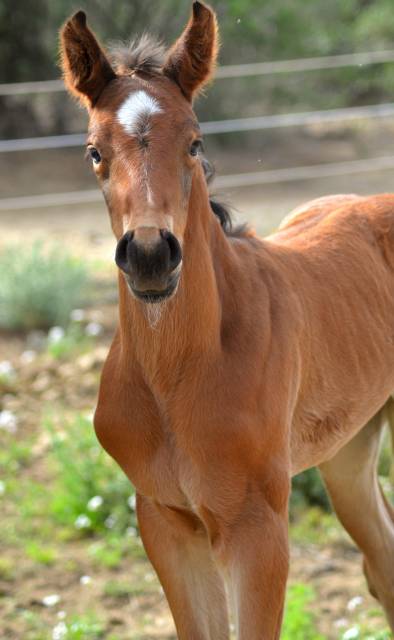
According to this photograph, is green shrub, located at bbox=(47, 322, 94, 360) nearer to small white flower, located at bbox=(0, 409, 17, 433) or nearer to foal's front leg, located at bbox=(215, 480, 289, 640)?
small white flower, located at bbox=(0, 409, 17, 433)

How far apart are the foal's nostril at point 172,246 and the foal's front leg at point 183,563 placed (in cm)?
95

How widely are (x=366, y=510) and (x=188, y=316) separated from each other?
4.68ft

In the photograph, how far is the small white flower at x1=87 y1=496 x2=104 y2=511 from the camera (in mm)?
5438

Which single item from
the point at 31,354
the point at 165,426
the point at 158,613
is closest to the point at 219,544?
the point at 165,426

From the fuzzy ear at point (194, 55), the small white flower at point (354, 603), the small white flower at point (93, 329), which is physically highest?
the fuzzy ear at point (194, 55)

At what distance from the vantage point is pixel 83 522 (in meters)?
5.45

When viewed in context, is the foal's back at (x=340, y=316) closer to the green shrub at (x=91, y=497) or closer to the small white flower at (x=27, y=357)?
the green shrub at (x=91, y=497)

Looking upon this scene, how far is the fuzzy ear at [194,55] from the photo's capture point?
10.3 ft

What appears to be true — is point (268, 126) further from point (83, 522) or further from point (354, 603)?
point (354, 603)

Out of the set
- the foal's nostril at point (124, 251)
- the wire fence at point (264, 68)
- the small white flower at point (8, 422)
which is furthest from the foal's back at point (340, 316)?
the wire fence at point (264, 68)

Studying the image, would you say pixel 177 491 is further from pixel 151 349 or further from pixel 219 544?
pixel 151 349

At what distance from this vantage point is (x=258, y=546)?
314cm

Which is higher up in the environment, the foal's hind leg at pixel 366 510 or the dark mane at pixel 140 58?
the dark mane at pixel 140 58

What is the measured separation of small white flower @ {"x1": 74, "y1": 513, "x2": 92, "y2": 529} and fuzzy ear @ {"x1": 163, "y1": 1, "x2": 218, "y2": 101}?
9.37 feet
